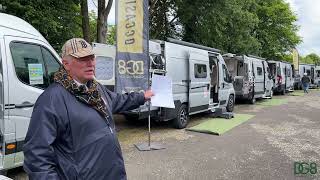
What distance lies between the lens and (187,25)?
22109 mm

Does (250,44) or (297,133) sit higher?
(250,44)

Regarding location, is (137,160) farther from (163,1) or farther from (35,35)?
(163,1)

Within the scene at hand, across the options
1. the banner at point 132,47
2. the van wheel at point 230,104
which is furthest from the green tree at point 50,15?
the van wheel at point 230,104

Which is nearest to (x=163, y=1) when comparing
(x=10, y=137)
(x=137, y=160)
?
(x=137, y=160)

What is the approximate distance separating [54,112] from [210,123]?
34.4 feet

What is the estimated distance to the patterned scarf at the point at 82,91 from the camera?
2626mm

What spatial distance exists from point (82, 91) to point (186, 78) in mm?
9083

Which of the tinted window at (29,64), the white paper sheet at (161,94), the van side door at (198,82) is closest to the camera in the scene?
the white paper sheet at (161,94)

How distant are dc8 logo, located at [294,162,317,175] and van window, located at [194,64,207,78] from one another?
5210mm

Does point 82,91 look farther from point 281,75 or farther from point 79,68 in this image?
point 281,75

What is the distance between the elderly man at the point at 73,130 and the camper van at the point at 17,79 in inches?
122

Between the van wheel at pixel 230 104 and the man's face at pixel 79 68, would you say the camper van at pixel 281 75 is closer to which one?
the van wheel at pixel 230 104

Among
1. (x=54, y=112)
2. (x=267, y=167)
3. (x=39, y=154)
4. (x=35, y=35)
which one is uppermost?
(x=35, y=35)

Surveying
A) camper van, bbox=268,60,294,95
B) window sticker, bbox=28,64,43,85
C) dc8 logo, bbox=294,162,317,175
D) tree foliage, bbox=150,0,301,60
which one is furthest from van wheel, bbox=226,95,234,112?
window sticker, bbox=28,64,43,85
